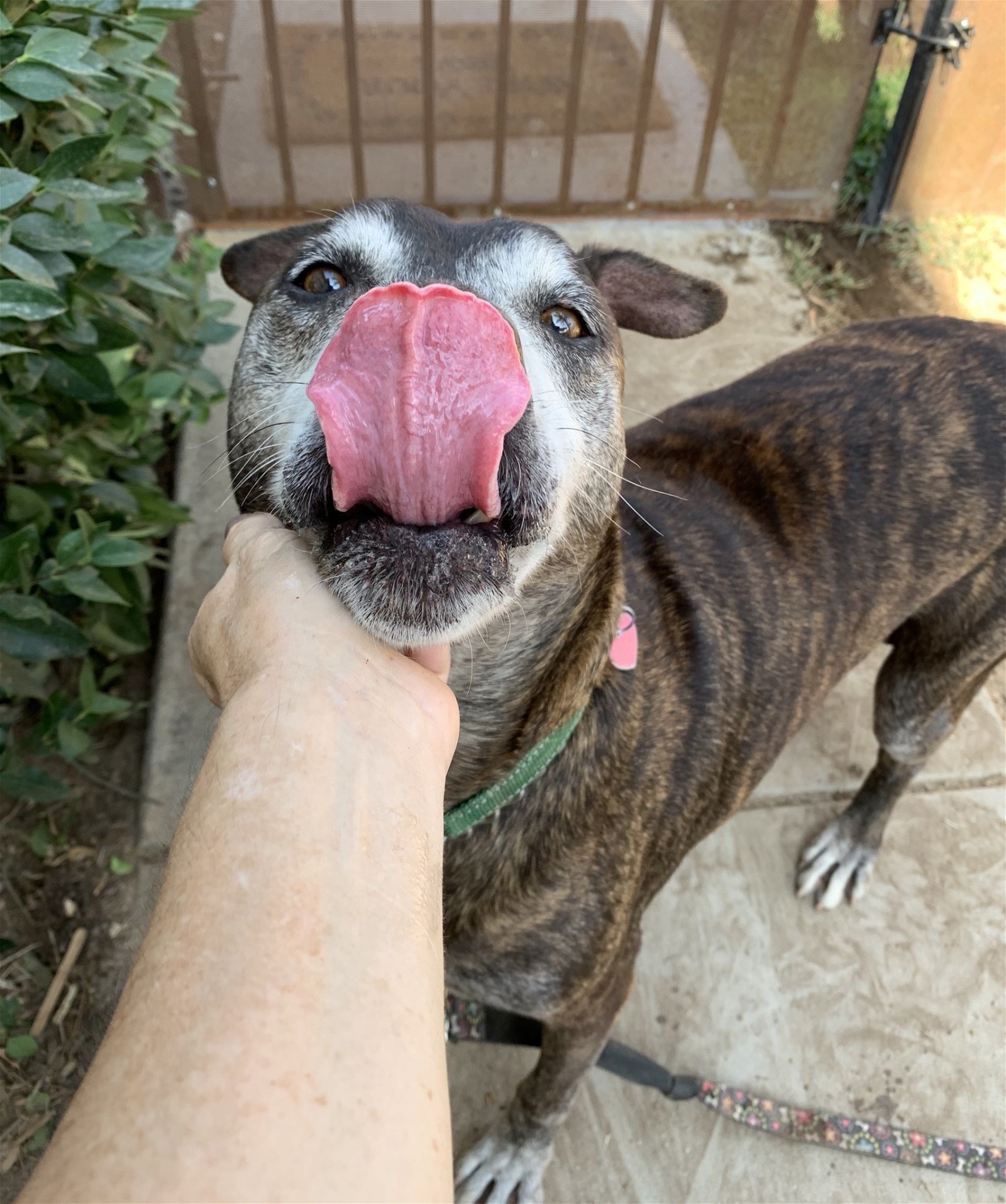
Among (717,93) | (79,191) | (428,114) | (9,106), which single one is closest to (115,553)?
(79,191)

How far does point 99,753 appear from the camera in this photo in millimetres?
2920

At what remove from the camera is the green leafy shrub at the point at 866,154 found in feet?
16.7

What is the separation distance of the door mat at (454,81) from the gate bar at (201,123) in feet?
0.96

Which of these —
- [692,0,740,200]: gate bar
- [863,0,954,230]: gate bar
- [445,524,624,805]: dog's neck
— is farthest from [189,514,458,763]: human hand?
[863,0,954,230]: gate bar

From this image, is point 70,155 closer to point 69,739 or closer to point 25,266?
point 25,266

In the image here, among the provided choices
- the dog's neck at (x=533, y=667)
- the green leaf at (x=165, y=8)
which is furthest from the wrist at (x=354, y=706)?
the green leaf at (x=165, y=8)

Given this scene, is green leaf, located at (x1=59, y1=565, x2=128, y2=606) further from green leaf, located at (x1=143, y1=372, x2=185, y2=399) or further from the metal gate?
the metal gate

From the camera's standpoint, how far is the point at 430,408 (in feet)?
→ 3.82

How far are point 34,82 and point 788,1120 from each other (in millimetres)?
2956

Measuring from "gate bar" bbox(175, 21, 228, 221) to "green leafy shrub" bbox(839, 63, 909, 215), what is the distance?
133 inches

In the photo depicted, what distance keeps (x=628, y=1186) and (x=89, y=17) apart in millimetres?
3127

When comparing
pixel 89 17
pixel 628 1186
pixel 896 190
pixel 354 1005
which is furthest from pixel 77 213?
pixel 896 190

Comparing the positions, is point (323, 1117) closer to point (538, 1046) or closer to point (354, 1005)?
point (354, 1005)

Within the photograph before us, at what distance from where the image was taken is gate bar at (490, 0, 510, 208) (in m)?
4.35
